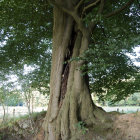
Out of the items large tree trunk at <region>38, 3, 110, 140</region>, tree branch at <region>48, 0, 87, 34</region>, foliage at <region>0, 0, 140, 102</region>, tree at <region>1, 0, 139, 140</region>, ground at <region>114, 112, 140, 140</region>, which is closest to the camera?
ground at <region>114, 112, 140, 140</region>

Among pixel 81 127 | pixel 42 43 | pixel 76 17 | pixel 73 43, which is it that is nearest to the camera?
pixel 81 127

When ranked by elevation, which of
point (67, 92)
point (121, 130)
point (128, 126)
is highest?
point (67, 92)

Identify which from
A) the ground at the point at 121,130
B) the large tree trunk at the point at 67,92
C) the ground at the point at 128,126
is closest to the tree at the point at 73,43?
the large tree trunk at the point at 67,92

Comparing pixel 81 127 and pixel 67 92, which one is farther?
pixel 67 92

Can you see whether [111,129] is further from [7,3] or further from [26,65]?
[7,3]

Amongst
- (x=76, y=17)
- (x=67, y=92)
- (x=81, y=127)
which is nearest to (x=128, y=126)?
(x=81, y=127)

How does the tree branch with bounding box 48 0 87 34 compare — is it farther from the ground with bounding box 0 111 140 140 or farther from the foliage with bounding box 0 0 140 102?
the ground with bounding box 0 111 140 140

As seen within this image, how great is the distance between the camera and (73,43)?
241 inches

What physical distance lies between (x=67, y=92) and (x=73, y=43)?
2084 millimetres

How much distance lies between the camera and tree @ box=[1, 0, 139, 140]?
15.3ft

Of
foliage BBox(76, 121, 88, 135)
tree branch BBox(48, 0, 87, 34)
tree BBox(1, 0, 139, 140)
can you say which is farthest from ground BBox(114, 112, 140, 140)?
tree branch BBox(48, 0, 87, 34)

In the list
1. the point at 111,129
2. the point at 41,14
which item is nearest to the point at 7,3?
the point at 41,14

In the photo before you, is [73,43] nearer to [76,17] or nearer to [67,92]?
[76,17]

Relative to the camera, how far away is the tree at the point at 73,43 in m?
4.65
